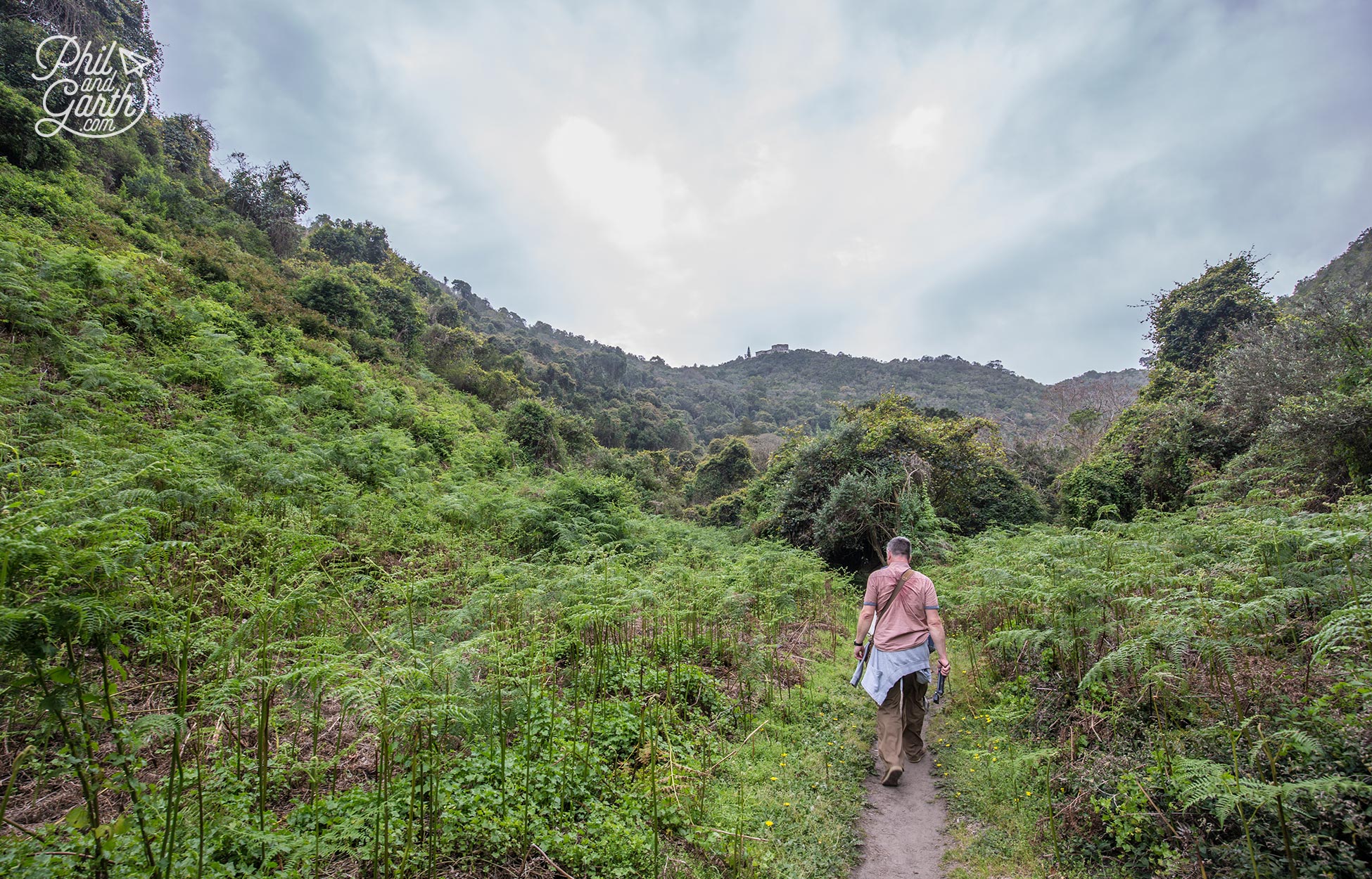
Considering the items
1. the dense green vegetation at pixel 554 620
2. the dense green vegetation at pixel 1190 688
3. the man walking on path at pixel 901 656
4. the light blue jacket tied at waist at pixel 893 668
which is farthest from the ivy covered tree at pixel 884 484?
the light blue jacket tied at waist at pixel 893 668

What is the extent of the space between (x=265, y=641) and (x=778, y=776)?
420 cm

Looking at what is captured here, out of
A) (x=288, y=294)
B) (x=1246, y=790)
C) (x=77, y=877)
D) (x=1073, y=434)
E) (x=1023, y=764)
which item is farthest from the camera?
(x=1073, y=434)

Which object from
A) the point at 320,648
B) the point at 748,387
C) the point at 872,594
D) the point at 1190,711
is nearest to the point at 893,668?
the point at 872,594

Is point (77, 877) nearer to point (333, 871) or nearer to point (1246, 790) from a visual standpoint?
point (333, 871)

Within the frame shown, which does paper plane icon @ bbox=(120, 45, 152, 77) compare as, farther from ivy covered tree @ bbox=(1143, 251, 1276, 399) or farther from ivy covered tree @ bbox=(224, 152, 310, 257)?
ivy covered tree @ bbox=(1143, 251, 1276, 399)

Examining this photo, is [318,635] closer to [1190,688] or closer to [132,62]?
[1190,688]

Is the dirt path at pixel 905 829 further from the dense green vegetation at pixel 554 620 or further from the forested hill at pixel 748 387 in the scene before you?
the forested hill at pixel 748 387

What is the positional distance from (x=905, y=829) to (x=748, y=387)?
8118 centimetres

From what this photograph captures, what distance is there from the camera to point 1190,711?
11.9 ft

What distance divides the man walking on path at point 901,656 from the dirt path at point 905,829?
17 cm

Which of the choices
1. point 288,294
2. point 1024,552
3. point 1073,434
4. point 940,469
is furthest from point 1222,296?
point 288,294

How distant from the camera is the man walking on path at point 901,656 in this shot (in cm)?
507

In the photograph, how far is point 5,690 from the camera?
1.68 metres

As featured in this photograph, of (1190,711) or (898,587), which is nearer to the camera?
(1190,711)
